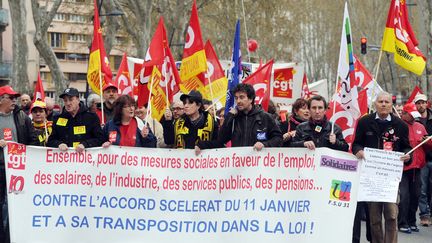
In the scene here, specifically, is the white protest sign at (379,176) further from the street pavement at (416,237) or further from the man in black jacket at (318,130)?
the street pavement at (416,237)

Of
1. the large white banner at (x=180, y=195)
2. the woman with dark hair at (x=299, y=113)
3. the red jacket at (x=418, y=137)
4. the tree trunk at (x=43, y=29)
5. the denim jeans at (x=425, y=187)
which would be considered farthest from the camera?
the tree trunk at (x=43, y=29)

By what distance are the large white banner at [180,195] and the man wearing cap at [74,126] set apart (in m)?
0.35

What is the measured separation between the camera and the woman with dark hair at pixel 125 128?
9.37 metres

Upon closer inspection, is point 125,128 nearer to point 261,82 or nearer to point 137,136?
point 137,136

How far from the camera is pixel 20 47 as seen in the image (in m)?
29.1

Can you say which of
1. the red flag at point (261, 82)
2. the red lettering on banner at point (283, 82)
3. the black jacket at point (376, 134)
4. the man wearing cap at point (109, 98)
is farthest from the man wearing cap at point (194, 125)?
the red lettering on banner at point (283, 82)

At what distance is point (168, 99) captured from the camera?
38.5ft

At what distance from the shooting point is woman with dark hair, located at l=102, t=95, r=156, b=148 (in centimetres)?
937

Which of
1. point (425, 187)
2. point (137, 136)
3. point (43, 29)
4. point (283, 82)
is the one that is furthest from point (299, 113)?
point (43, 29)

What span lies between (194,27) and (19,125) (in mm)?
2816

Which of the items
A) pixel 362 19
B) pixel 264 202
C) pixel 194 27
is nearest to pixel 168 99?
pixel 194 27

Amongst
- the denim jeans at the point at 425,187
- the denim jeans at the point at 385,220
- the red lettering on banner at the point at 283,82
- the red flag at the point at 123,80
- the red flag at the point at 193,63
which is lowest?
the denim jeans at the point at 425,187

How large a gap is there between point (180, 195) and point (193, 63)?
9.55ft

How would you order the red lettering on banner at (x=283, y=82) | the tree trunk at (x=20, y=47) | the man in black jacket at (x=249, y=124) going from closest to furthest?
the man in black jacket at (x=249, y=124) → the red lettering on banner at (x=283, y=82) → the tree trunk at (x=20, y=47)
